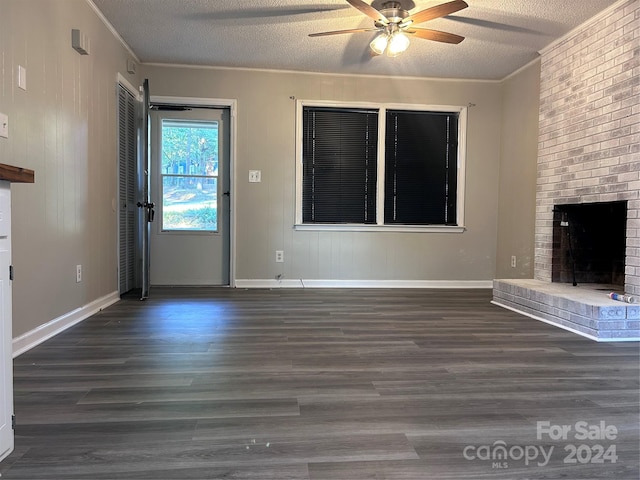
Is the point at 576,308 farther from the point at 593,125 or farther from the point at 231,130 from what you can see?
the point at 231,130

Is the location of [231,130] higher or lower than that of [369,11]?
lower

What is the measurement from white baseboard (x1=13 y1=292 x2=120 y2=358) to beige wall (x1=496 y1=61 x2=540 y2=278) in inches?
158

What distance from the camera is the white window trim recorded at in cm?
428

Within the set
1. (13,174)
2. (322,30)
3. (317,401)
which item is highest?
(322,30)

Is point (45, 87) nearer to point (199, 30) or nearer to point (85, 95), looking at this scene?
point (85, 95)

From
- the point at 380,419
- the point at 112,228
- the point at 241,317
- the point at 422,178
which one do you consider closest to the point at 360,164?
the point at 422,178

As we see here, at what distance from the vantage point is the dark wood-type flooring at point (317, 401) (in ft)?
3.66

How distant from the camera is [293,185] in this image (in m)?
4.29

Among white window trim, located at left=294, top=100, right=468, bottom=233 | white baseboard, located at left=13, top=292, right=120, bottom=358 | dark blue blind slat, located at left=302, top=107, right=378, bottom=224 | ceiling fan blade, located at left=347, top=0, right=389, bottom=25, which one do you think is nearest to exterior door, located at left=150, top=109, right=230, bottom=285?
white window trim, located at left=294, top=100, right=468, bottom=233

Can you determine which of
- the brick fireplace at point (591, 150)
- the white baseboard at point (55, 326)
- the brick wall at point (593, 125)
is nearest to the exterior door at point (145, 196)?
the white baseboard at point (55, 326)

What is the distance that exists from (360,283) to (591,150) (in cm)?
249

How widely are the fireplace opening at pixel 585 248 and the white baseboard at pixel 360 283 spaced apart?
44.5 inches

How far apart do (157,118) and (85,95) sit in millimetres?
1394

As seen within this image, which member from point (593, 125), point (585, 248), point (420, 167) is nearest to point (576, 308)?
point (585, 248)
